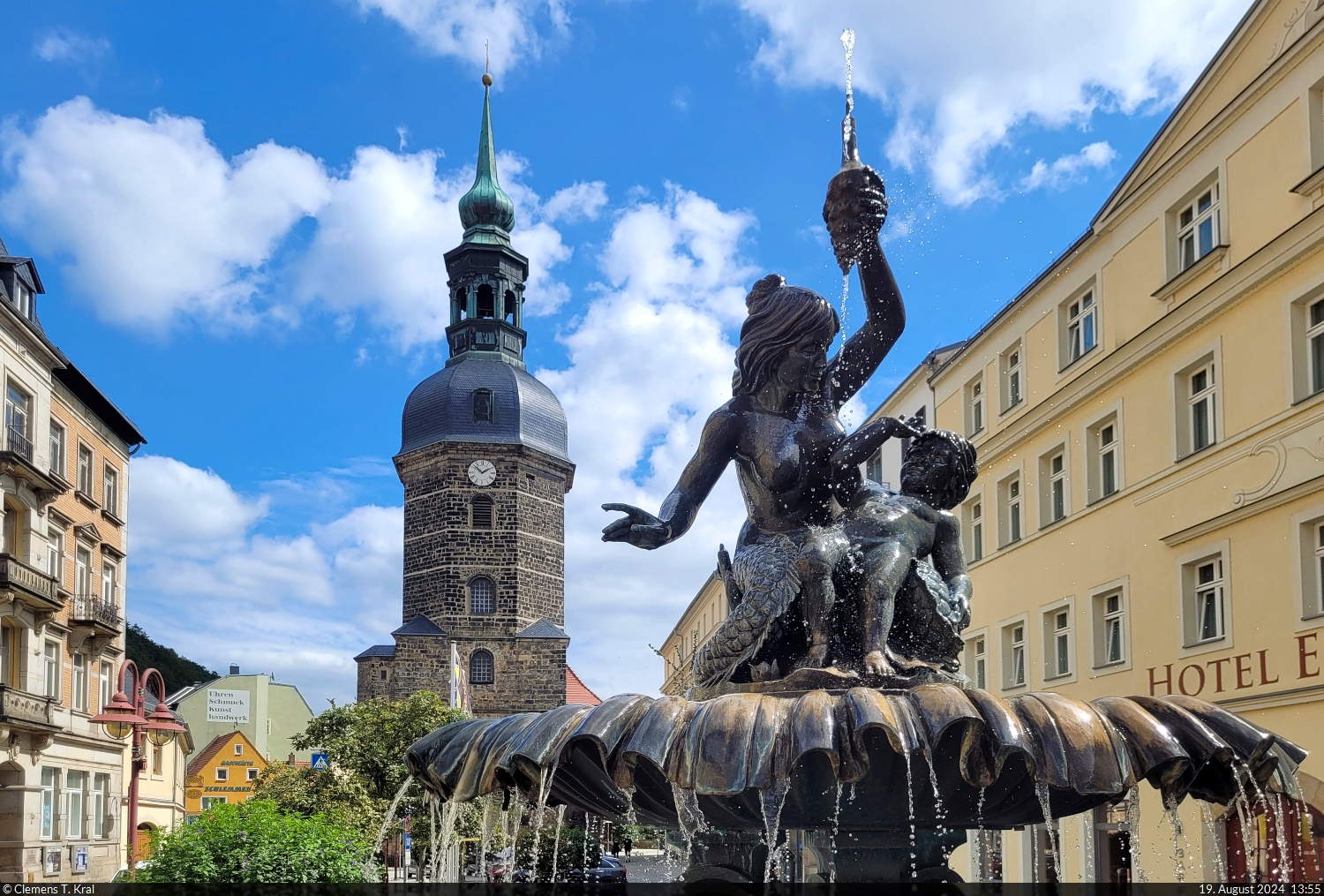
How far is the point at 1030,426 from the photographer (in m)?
25.6

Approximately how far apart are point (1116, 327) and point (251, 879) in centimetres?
1662

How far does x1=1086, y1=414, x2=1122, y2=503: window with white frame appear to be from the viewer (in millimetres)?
22703

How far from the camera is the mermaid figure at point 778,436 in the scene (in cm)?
528

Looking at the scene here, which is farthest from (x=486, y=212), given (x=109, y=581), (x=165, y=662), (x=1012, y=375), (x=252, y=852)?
(x=252, y=852)

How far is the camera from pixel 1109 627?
73.8ft

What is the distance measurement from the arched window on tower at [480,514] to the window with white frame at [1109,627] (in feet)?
156

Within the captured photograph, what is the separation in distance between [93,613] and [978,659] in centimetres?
2255

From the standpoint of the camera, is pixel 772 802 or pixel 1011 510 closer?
pixel 772 802

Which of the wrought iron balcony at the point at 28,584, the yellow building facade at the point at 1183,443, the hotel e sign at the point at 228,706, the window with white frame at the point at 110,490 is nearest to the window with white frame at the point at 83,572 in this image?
the window with white frame at the point at 110,490

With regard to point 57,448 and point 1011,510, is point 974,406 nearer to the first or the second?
point 1011,510

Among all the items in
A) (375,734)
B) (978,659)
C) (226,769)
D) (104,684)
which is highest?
(978,659)

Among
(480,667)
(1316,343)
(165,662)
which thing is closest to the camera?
(1316,343)

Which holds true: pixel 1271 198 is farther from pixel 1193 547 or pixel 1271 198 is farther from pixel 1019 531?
pixel 1019 531

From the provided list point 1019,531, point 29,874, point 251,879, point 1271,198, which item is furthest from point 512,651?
point 251,879
